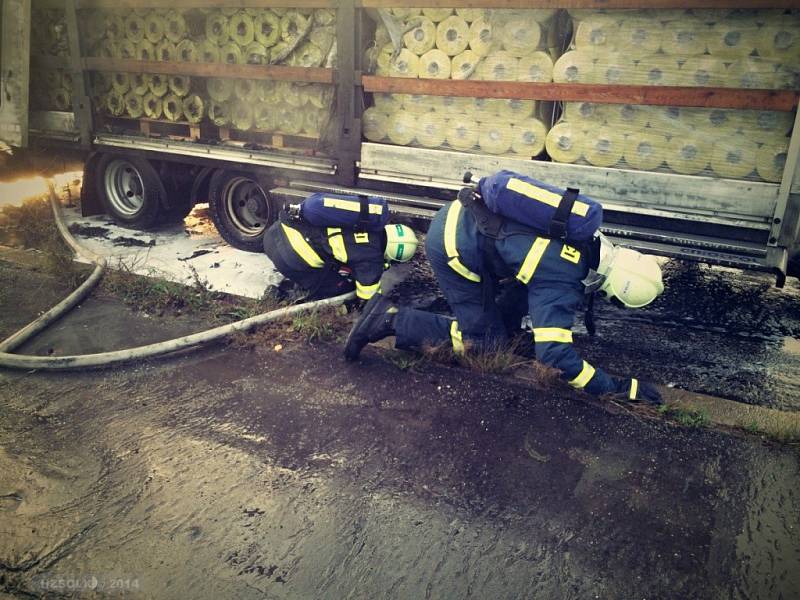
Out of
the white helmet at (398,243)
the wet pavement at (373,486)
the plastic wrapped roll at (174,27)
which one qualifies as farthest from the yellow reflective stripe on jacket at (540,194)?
the plastic wrapped roll at (174,27)

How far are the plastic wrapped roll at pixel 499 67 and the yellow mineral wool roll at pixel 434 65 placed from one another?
30 centimetres

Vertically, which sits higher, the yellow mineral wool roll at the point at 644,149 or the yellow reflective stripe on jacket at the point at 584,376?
the yellow mineral wool roll at the point at 644,149

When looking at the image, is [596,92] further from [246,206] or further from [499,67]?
[246,206]

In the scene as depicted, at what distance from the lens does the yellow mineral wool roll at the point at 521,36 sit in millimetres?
4945

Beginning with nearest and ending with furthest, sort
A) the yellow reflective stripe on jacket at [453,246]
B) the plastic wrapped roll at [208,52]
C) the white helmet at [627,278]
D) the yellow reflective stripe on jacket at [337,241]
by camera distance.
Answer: the white helmet at [627,278] → the yellow reflective stripe on jacket at [453,246] → the yellow reflective stripe on jacket at [337,241] → the plastic wrapped roll at [208,52]

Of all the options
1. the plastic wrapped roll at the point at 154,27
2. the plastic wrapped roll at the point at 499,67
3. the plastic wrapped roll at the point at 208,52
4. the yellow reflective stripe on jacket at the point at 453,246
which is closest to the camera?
the yellow reflective stripe on jacket at the point at 453,246

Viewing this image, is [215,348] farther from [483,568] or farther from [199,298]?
[483,568]

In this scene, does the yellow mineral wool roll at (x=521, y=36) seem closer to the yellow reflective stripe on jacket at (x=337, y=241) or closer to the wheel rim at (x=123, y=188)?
the yellow reflective stripe on jacket at (x=337, y=241)

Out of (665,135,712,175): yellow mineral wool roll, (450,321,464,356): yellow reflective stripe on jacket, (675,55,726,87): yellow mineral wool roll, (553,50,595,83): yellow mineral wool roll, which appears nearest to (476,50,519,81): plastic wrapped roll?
(553,50,595,83): yellow mineral wool roll

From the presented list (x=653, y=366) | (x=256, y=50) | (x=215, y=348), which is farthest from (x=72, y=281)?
(x=653, y=366)

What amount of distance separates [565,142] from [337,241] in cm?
204

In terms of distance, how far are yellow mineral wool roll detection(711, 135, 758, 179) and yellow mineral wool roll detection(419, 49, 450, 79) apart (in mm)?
2227

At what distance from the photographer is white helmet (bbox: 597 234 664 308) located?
3.82m

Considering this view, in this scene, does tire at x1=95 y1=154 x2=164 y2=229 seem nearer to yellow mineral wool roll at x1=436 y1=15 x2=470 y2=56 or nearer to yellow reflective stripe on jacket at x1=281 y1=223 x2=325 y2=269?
yellow reflective stripe on jacket at x1=281 y1=223 x2=325 y2=269
